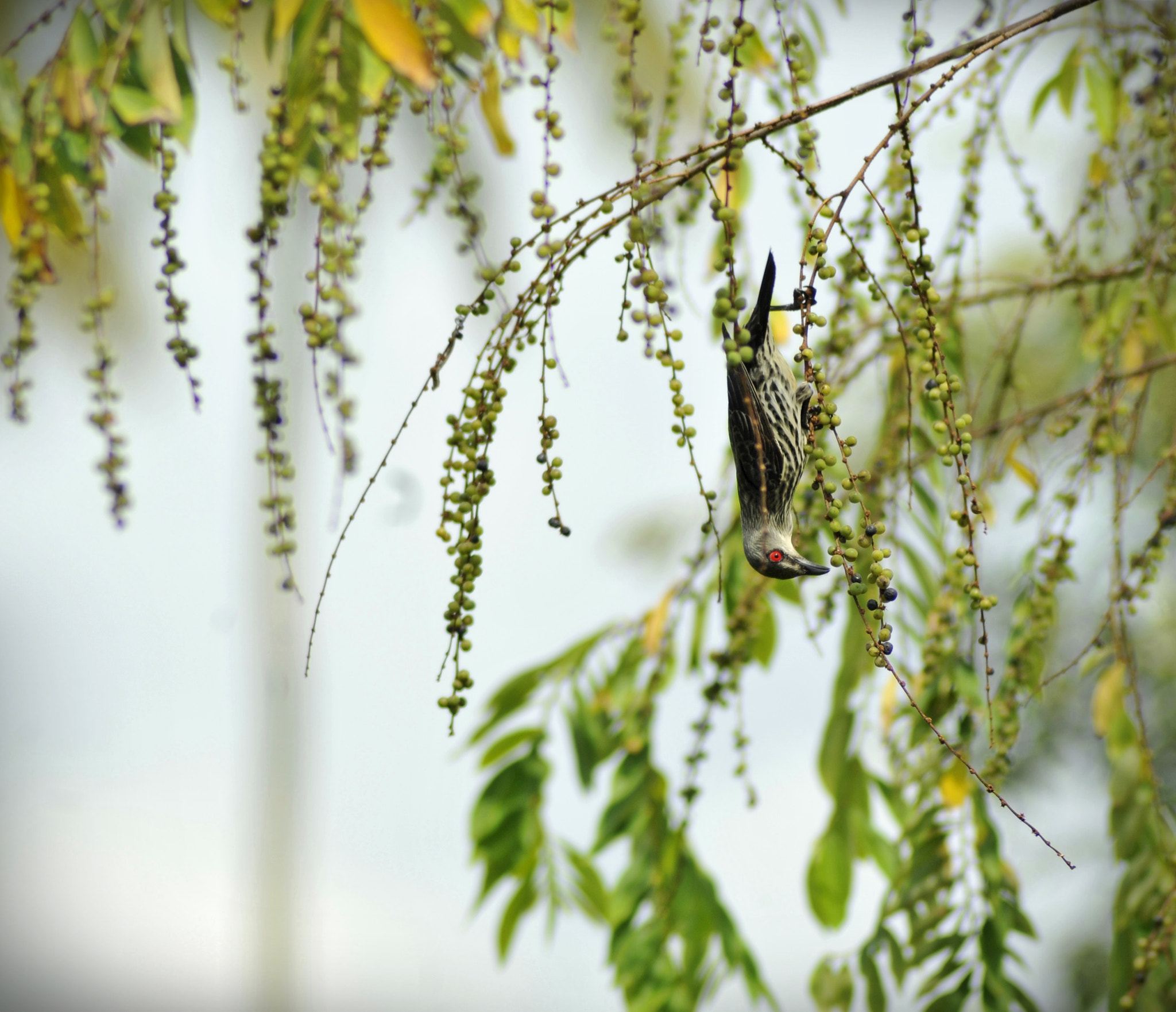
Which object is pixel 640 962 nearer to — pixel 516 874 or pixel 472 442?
pixel 516 874

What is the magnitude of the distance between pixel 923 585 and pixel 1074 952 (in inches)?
143

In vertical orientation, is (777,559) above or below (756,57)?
below

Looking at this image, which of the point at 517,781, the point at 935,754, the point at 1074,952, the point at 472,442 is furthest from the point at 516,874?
the point at 1074,952

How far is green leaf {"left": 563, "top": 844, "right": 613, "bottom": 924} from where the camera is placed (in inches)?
84.0

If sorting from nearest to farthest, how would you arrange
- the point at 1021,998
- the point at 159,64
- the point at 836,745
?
the point at 159,64 < the point at 1021,998 < the point at 836,745

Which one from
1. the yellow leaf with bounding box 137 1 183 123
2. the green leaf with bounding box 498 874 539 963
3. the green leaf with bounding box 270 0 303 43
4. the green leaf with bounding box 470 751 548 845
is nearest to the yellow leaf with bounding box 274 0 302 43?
the green leaf with bounding box 270 0 303 43

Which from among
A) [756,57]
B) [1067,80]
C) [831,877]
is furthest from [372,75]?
[831,877]

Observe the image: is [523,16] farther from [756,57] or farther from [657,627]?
[657,627]

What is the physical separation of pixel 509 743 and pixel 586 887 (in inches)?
14.3

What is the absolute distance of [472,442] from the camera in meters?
0.92

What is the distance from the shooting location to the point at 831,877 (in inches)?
70.9

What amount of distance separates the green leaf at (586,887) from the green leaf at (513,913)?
3.4 inches

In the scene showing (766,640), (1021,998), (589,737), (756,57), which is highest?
(756,57)

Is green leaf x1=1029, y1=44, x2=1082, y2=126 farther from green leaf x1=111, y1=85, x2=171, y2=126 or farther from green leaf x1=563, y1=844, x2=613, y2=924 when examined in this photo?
green leaf x1=563, y1=844, x2=613, y2=924
